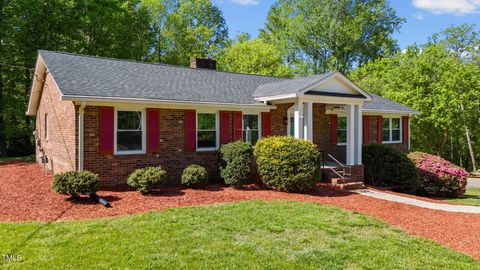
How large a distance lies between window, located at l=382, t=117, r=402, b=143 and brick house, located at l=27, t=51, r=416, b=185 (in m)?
3.69

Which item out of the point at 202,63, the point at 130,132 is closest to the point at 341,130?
A: the point at 202,63

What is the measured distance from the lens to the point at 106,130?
34.4 feet

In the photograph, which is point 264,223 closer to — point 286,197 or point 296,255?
point 296,255

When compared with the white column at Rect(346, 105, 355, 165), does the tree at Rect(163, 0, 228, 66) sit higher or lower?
higher

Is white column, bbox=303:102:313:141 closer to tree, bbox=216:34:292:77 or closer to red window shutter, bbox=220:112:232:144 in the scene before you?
red window shutter, bbox=220:112:232:144

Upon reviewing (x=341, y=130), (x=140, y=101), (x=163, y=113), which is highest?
(x=140, y=101)

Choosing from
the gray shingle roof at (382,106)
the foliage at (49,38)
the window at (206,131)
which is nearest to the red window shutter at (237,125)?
the window at (206,131)

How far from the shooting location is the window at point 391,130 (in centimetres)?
1880

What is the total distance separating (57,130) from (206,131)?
18.1 feet

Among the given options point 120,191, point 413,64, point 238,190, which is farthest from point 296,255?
point 413,64

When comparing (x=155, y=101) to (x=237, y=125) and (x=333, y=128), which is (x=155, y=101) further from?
(x=333, y=128)

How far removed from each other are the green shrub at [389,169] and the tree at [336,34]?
22.3 metres

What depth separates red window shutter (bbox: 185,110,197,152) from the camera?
1212 cm

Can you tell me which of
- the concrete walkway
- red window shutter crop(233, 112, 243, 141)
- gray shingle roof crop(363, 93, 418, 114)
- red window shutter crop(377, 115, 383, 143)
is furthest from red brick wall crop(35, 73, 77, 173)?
red window shutter crop(377, 115, 383, 143)
